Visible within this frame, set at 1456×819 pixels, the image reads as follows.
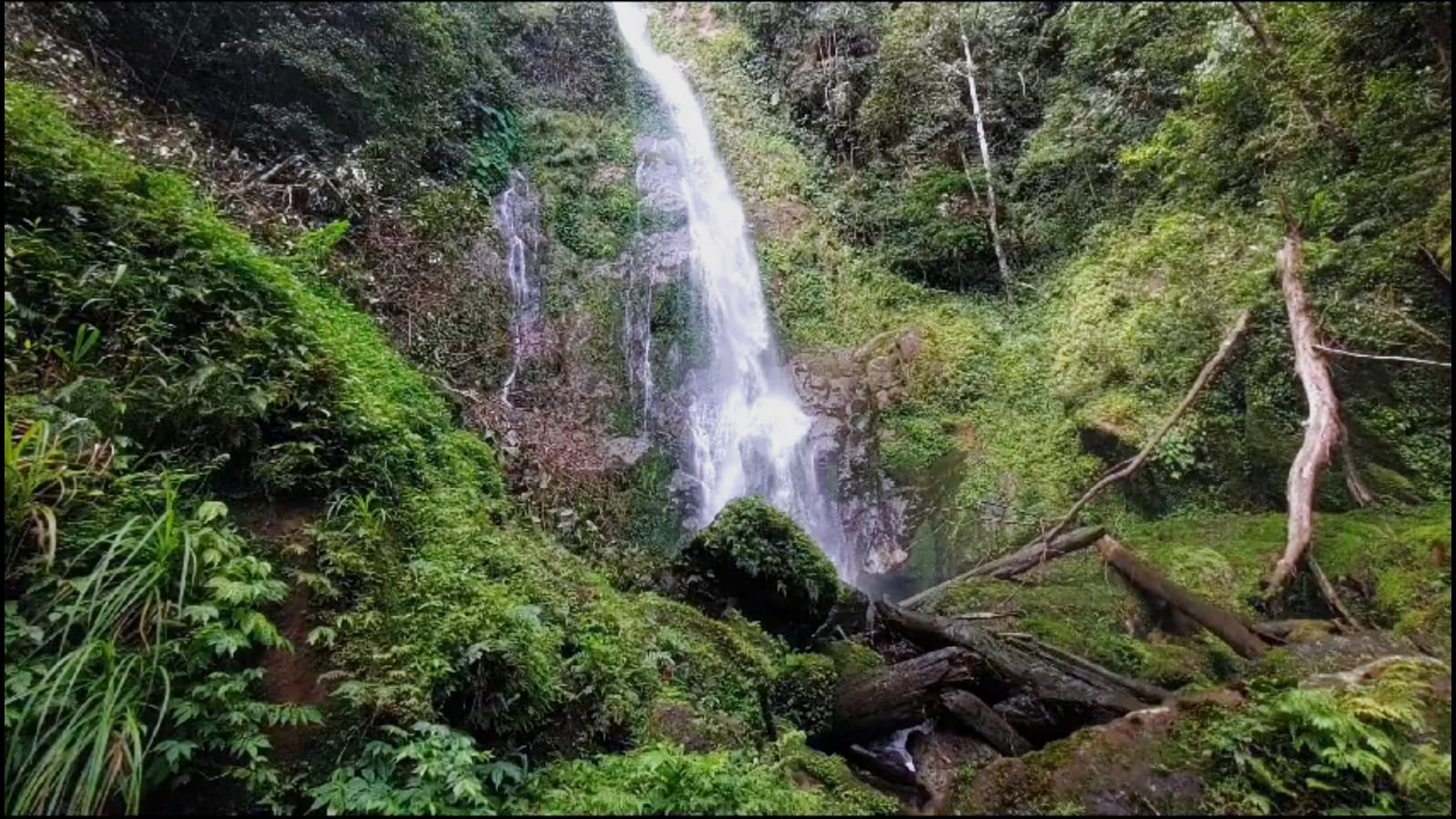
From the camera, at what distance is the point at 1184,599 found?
589cm

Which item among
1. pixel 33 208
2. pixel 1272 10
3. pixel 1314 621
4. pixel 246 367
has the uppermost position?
pixel 1272 10

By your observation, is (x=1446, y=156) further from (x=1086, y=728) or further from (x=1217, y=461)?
(x=1086, y=728)

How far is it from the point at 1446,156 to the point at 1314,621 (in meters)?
3.89

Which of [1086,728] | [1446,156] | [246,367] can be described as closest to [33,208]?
[246,367]

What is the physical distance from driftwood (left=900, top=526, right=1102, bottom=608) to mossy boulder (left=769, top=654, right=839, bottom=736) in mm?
2108

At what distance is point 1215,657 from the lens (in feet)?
18.2

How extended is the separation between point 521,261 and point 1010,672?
→ 8892mm

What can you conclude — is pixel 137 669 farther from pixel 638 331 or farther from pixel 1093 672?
pixel 638 331

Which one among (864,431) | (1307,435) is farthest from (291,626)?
(864,431)

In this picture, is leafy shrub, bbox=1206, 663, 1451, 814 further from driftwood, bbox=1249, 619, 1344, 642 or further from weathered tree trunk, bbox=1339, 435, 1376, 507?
weathered tree trunk, bbox=1339, 435, 1376, 507

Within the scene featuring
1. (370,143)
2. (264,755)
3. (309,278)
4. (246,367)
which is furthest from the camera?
(370,143)

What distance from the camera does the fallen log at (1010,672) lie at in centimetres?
499

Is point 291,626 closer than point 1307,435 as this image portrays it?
Yes

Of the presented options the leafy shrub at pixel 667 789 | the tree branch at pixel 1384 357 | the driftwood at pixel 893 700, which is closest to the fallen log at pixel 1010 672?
the driftwood at pixel 893 700
